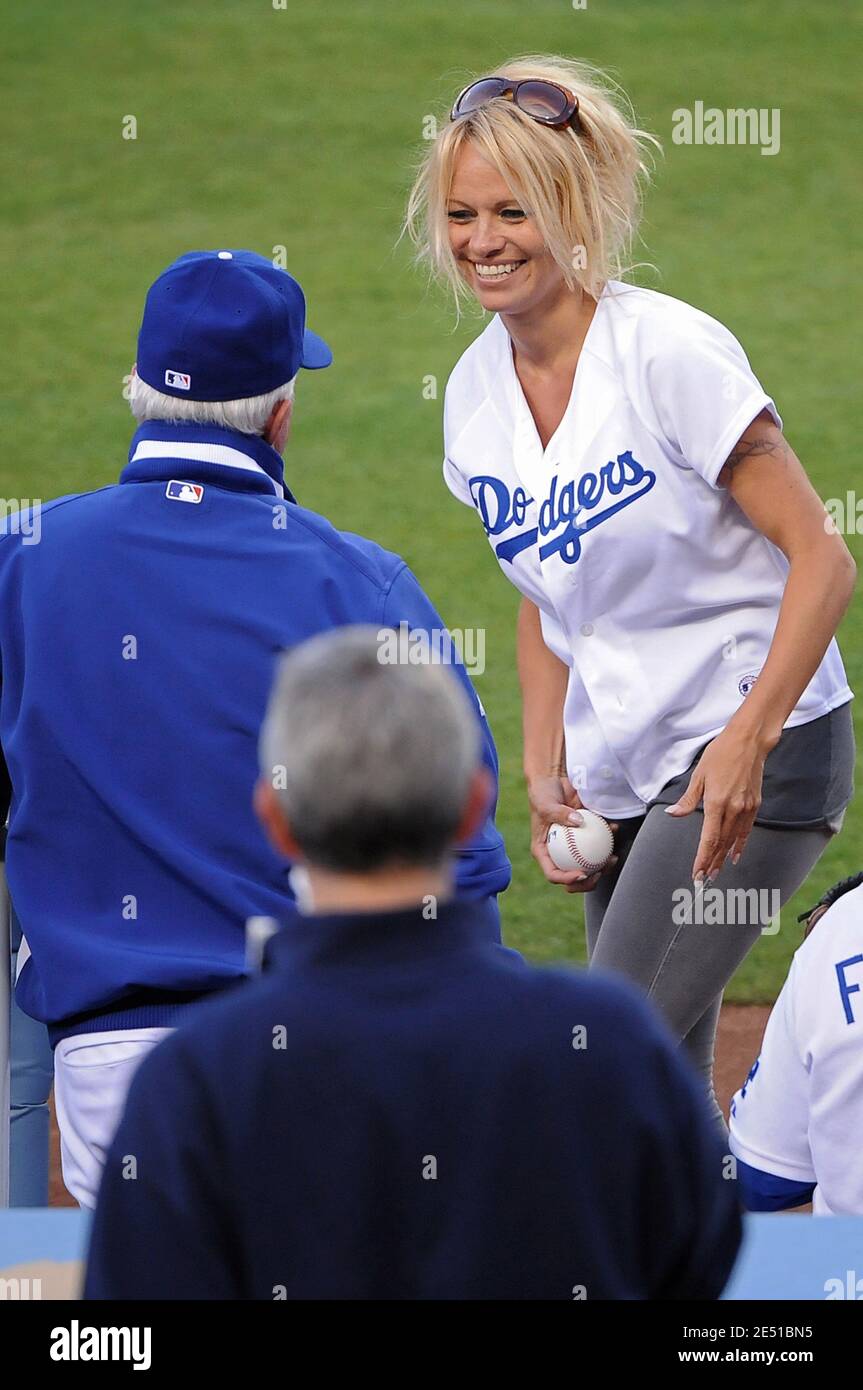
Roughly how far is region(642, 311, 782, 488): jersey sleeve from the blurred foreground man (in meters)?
1.48

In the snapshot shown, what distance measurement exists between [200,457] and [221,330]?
Answer: 161 mm

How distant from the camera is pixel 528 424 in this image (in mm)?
3014

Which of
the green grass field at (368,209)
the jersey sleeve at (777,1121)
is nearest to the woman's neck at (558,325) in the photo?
the jersey sleeve at (777,1121)

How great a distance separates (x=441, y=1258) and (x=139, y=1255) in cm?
20

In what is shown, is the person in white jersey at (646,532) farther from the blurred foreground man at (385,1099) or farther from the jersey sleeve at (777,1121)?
the blurred foreground man at (385,1099)

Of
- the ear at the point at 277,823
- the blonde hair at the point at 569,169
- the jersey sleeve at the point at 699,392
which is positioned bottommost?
the ear at the point at 277,823

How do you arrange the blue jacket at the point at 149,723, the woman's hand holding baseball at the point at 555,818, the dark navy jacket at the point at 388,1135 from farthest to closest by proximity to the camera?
the woman's hand holding baseball at the point at 555,818
the blue jacket at the point at 149,723
the dark navy jacket at the point at 388,1135

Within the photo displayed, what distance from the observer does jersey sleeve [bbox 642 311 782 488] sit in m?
2.73

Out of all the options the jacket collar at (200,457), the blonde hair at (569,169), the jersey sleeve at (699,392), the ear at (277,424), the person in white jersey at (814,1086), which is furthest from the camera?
the blonde hair at (569,169)

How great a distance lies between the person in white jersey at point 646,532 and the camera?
9.06 ft

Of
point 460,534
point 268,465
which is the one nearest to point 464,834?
point 268,465

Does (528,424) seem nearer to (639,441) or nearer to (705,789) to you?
(639,441)

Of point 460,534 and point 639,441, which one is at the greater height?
point 460,534

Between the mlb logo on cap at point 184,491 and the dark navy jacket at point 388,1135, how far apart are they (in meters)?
1.01
